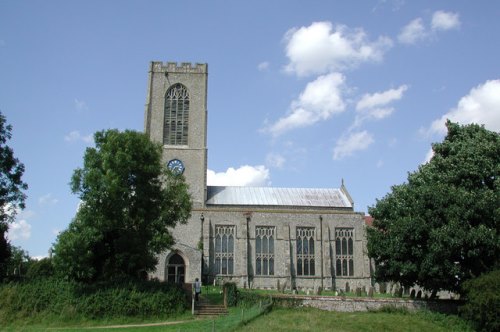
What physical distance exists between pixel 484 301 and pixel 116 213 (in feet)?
69.9

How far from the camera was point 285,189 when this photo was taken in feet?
189

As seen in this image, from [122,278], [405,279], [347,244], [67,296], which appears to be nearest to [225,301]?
[122,278]

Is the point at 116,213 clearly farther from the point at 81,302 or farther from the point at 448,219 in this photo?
the point at 448,219

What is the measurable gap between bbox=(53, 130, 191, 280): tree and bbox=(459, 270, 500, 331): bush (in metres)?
18.0

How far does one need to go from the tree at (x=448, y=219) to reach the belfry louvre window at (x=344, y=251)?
15.5 meters

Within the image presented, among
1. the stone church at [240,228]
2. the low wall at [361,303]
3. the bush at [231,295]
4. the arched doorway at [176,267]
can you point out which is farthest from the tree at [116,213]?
the stone church at [240,228]

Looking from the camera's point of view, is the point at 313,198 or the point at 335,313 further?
the point at 313,198

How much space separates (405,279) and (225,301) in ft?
38.5

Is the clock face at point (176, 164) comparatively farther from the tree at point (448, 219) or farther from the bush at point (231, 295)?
the tree at point (448, 219)

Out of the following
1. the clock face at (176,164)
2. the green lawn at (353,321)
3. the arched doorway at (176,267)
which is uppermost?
the clock face at (176,164)

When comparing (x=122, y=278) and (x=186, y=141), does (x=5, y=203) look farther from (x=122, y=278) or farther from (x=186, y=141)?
(x=186, y=141)

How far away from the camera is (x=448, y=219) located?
1208 inches

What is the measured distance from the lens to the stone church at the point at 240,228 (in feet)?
158

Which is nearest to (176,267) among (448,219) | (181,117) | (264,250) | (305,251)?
(264,250)
